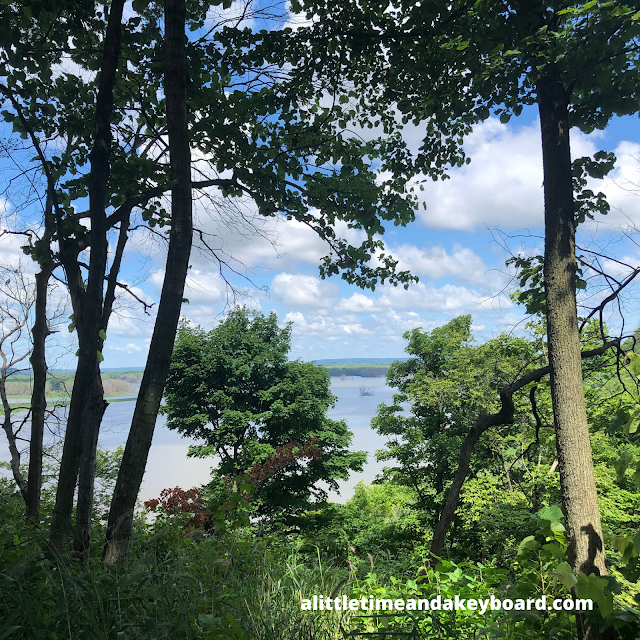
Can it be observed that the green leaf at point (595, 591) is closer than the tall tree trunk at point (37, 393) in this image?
Yes

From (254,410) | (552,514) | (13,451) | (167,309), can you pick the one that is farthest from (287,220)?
(254,410)

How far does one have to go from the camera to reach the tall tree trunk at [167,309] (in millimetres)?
3477

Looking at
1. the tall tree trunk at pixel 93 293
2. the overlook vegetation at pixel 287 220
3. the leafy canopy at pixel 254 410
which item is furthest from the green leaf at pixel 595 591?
the leafy canopy at pixel 254 410

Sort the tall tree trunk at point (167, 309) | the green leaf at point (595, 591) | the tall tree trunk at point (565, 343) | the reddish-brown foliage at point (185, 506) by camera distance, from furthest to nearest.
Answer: the reddish-brown foliage at point (185, 506)
the tall tree trunk at point (167, 309)
the tall tree trunk at point (565, 343)
the green leaf at point (595, 591)

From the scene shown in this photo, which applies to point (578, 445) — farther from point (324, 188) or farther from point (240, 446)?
point (240, 446)

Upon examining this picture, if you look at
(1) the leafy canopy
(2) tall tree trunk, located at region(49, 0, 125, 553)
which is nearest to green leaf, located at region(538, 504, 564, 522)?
(2) tall tree trunk, located at region(49, 0, 125, 553)

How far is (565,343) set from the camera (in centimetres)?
321

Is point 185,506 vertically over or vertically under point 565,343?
under

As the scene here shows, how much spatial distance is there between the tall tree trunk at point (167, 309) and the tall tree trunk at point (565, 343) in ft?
9.53

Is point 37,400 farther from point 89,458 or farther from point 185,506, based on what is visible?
point 89,458

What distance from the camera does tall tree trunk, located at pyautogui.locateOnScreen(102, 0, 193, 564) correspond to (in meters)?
3.48

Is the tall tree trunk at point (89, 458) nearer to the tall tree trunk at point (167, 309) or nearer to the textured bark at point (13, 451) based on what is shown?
the tall tree trunk at point (167, 309)

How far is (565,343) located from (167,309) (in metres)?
3.06

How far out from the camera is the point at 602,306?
3621 mm
